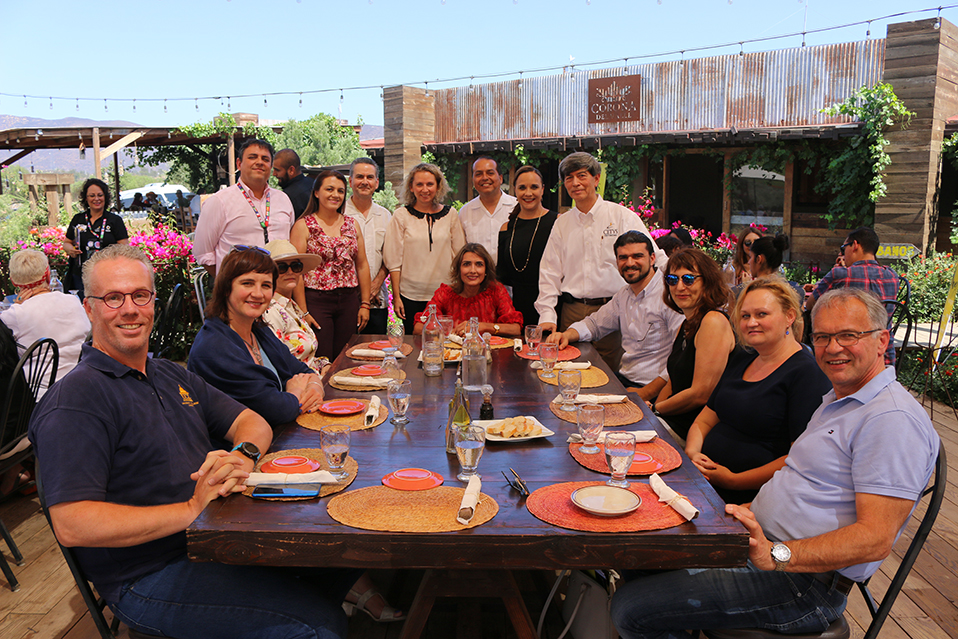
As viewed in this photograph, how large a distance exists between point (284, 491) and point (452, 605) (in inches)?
47.0

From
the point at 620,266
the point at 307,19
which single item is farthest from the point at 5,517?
the point at 307,19

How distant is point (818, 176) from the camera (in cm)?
1038

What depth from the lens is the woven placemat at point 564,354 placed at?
3.47m

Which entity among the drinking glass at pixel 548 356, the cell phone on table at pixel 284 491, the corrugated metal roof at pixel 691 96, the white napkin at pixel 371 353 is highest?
the corrugated metal roof at pixel 691 96

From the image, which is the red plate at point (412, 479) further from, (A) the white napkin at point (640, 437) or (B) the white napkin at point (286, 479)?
(A) the white napkin at point (640, 437)

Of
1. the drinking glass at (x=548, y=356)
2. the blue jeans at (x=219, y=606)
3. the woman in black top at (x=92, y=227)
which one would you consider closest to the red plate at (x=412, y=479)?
the blue jeans at (x=219, y=606)

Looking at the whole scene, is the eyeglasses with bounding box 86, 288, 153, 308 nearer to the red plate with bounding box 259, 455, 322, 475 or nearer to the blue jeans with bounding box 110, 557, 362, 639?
the red plate with bounding box 259, 455, 322, 475

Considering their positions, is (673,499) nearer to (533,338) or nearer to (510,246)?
(533,338)

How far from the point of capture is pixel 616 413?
98.1 inches

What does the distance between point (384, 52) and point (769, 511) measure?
2289 cm

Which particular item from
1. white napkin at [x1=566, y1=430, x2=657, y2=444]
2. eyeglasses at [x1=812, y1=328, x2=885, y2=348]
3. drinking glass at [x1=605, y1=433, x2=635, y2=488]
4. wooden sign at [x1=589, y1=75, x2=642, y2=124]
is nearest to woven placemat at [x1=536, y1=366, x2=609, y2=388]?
white napkin at [x1=566, y1=430, x2=657, y2=444]

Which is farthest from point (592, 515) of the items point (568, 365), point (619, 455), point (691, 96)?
point (691, 96)

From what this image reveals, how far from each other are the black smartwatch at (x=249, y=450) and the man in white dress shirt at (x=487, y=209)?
9.93 ft

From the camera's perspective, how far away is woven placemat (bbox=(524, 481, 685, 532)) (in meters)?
1.59
